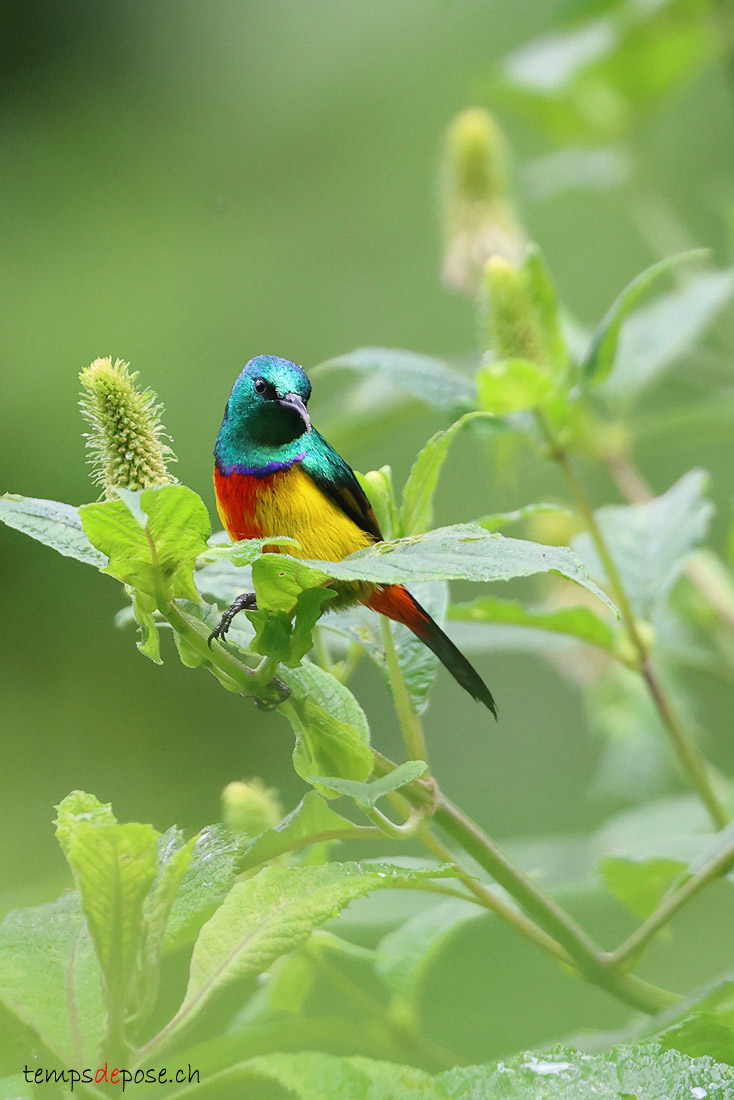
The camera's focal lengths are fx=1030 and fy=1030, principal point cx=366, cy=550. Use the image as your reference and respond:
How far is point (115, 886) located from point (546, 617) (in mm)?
437

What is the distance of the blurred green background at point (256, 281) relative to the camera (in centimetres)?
160

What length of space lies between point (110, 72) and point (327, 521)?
9.92 feet

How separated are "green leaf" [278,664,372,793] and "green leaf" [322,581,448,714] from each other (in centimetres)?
9

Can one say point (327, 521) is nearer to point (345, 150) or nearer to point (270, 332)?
point (270, 332)

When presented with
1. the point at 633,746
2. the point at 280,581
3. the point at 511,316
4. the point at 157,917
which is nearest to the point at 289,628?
the point at 280,581

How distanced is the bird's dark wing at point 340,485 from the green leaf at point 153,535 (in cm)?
15

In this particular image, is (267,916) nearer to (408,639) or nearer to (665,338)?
(408,639)

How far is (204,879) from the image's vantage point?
420mm

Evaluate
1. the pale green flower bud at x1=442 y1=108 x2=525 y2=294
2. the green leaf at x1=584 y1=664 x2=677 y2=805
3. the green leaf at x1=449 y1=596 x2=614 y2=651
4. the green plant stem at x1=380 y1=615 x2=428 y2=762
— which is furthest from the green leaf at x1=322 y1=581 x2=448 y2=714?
the pale green flower bud at x1=442 y1=108 x2=525 y2=294

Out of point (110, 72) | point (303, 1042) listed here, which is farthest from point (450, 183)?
point (110, 72)

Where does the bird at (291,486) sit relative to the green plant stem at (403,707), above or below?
above

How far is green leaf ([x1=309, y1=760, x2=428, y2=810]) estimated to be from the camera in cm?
39

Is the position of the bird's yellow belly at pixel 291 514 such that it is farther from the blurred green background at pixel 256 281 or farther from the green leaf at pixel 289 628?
the blurred green background at pixel 256 281

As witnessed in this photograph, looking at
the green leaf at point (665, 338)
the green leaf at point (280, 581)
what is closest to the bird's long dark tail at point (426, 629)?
the green leaf at point (280, 581)
